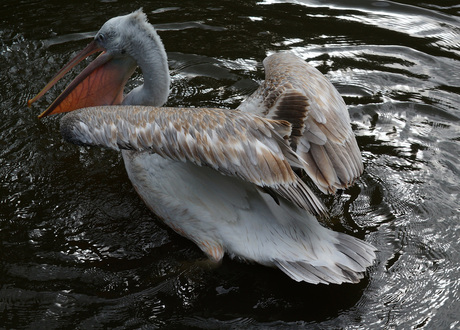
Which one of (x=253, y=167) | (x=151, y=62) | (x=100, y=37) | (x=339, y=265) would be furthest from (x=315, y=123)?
(x=100, y=37)

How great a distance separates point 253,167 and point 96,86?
4.95 ft

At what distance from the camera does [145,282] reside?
297 centimetres

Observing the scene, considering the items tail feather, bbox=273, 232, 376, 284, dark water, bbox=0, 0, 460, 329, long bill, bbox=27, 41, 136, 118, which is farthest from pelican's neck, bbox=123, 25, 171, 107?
tail feather, bbox=273, 232, 376, 284

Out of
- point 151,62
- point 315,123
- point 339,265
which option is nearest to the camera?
point 339,265

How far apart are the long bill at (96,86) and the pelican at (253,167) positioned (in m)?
0.64

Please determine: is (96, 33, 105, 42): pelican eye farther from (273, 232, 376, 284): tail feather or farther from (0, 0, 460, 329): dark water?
(273, 232, 376, 284): tail feather

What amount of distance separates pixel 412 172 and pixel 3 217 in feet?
7.47

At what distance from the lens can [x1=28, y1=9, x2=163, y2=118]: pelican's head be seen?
371cm

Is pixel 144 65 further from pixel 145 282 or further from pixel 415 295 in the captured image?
pixel 415 295

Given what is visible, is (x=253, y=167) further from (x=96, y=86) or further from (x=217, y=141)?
(x=96, y=86)

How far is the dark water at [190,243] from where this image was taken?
9.32 feet

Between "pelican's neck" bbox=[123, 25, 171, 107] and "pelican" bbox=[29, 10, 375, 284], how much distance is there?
52 cm

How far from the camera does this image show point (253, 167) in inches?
108

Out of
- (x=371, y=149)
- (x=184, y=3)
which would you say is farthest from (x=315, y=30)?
(x=371, y=149)
